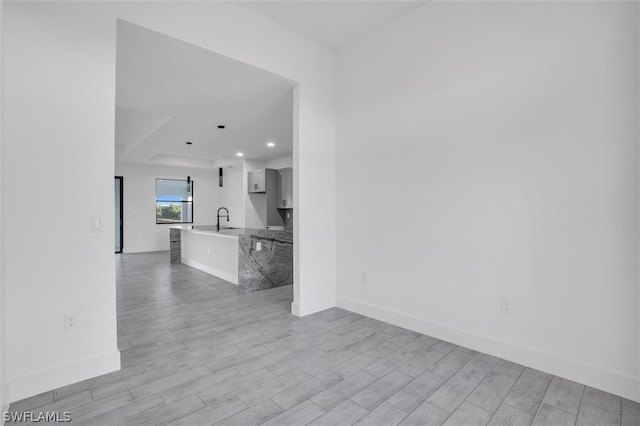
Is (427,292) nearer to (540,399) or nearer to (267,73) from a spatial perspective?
(540,399)

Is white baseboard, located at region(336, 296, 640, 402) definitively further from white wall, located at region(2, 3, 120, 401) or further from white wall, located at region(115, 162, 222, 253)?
white wall, located at region(115, 162, 222, 253)

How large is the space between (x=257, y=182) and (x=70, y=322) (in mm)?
6502

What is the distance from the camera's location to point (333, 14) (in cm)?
303

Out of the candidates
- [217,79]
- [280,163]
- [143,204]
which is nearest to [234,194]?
[280,163]

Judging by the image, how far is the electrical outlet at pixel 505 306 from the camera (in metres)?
2.38

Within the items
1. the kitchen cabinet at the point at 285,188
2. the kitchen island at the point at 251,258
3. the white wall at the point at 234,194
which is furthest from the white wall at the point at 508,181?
the white wall at the point at 234,194

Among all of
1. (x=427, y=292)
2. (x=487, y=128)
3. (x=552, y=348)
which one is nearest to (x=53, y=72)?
(x=487, y=128)

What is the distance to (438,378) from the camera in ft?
6.98

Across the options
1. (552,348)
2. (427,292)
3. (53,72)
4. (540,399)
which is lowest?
(540,399)

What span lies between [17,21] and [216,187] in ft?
28.1

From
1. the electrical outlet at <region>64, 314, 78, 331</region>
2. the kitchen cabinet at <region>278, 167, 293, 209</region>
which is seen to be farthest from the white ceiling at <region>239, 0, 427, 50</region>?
the kitchen cabinet at <region>278, 167, 293, 209</region>

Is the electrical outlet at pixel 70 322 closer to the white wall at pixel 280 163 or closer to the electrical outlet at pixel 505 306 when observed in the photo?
the electrical outlet at pixel 505 306

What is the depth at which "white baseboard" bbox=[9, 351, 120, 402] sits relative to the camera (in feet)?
6.14

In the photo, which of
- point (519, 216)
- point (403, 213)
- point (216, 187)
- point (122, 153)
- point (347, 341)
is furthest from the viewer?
point (216, 187)
